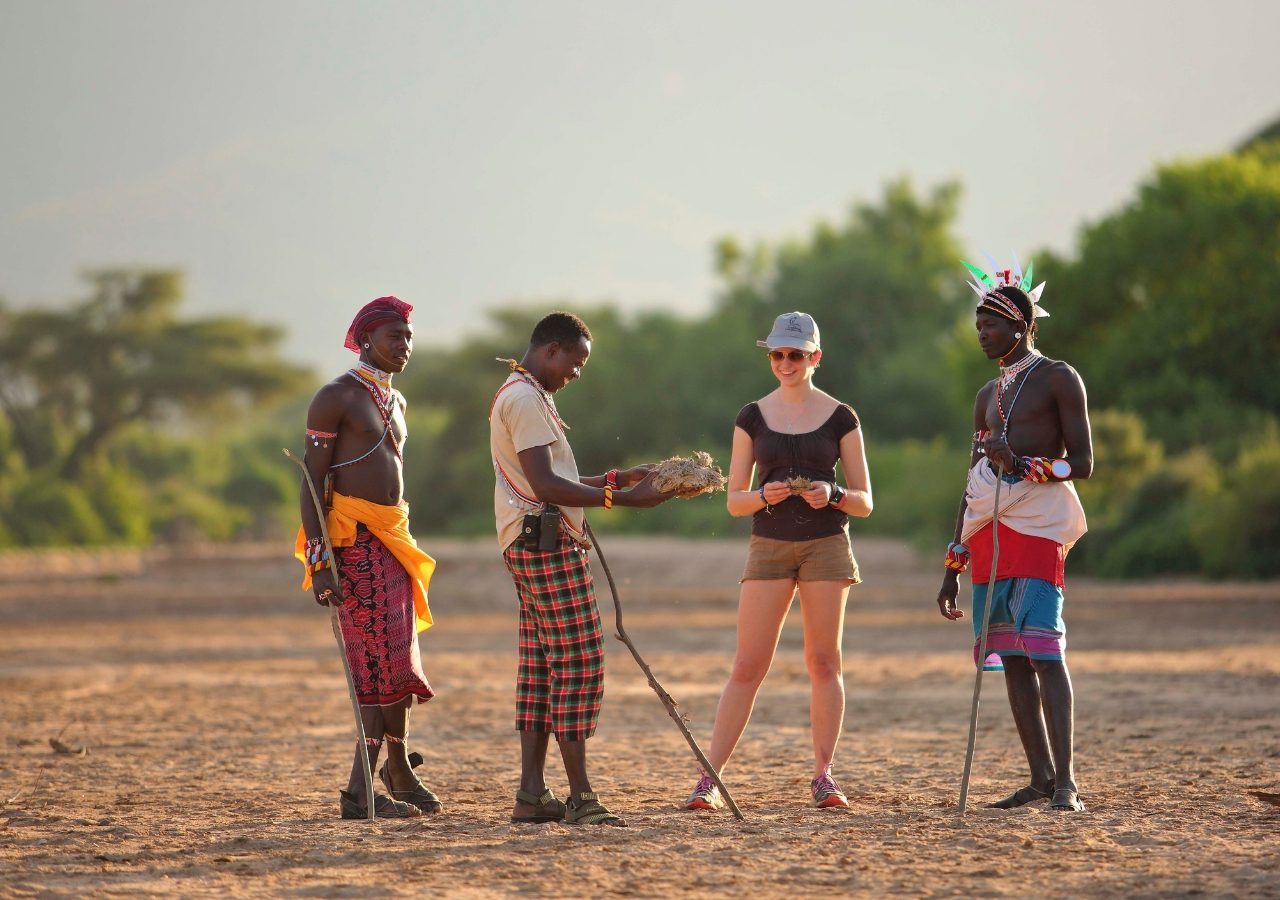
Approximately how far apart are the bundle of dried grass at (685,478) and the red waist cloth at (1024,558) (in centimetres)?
131

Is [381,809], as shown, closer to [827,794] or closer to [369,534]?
[369,534]

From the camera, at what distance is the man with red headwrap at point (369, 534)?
7430 millimetres

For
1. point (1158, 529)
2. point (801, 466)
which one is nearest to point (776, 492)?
point (801, 466)

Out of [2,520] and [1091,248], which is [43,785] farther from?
[2,520]

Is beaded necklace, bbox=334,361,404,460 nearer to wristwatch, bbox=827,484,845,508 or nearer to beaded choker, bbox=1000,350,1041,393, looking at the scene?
wristwatch, bbox=827,484,845,508

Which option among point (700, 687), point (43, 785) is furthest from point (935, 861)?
point (700, 687)

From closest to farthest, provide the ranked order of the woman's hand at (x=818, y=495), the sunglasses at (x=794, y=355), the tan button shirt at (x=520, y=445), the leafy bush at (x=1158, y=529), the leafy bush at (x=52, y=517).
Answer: the tan button shirt at (x=520, y=445) < the woman's hand at (x=818, y=495) < the sunglasses at (x=794, y=355) < the leafy bush at (x=1158, y=529) < the leafy bush at (x=52, y=517)

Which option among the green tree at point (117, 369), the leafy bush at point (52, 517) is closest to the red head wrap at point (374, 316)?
the leafy bush at point (52, 517)

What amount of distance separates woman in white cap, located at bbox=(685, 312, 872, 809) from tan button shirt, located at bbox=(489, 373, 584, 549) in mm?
707

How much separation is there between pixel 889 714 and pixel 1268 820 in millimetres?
4549

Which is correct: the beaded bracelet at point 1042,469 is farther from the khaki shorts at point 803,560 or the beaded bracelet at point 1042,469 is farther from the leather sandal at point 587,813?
the leather sandal at point 587,813

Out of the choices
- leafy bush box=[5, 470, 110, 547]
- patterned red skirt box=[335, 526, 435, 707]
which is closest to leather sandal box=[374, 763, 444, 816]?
patterned red skirt box=[335, 526, 435, 707]

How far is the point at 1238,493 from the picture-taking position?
26.2m

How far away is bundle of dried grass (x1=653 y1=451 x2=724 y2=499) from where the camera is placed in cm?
682
